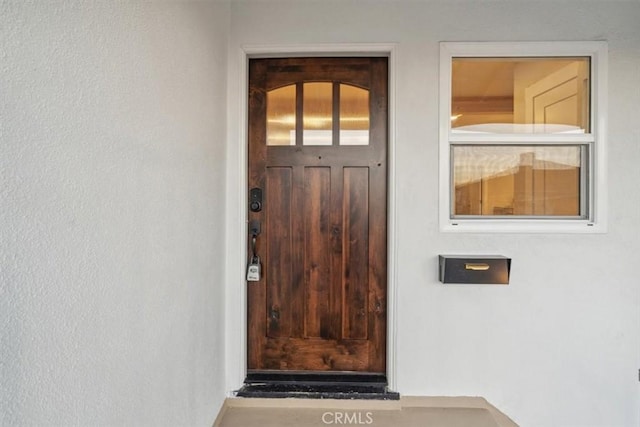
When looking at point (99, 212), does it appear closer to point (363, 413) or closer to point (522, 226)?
point (363, 413)

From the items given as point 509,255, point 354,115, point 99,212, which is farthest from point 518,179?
point 99,212

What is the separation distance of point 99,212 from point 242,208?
1186 millimetres

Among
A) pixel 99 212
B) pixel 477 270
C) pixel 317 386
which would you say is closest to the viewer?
pixel 99 212

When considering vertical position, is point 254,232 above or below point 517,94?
below

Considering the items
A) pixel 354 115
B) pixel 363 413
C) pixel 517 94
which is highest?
pixel 517 94

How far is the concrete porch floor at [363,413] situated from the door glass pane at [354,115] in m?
1.62

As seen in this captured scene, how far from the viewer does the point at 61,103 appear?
28.5 inches

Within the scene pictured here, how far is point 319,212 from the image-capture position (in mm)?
2064

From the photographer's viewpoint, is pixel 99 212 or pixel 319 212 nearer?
pixel 99 212

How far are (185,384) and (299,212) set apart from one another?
3.65 feet

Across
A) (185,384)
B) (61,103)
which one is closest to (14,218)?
(61,103)

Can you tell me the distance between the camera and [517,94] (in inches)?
78.5

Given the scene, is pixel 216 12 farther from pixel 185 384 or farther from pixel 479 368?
pixel 479 368

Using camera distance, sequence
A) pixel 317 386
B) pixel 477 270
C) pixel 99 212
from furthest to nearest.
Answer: pixel 317 386
pixel 477 270
pixel 99 212
